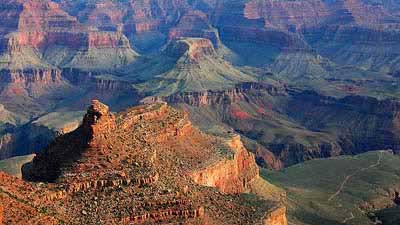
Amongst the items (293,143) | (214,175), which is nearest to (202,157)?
(214,175)

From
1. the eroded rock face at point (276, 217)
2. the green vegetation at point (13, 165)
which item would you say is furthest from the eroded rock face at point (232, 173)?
the green vegetation at point (13, 165)

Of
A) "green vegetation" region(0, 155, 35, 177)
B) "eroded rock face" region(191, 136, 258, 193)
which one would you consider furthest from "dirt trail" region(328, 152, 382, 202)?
"green vegetation" region(0, 155, 35, 177)

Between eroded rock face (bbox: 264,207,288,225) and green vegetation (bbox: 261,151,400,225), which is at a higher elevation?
eroded rock face (bbox: 264,207,288,225)

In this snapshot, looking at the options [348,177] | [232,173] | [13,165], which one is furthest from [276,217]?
[13,165]

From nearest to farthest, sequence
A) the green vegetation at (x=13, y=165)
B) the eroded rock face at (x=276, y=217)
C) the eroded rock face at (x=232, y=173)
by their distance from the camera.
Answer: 1. the eroded rock face at (x=276, y=217)
2. the eroded rock face at (x=232, y=173)
3. the green vegetation at (x=13, y=165)

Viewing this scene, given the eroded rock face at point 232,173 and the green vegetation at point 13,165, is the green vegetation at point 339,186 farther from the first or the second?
the green vegetation at point 13,165

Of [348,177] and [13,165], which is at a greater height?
[348,177]

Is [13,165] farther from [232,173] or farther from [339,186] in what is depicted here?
[339,186]

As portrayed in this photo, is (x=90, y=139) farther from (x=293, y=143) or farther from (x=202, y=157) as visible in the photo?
(x=293, y=143)

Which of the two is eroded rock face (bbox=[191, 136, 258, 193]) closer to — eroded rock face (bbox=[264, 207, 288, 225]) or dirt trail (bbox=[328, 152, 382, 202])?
eroded rock face (bbox=[264, 207, 288, 225])
